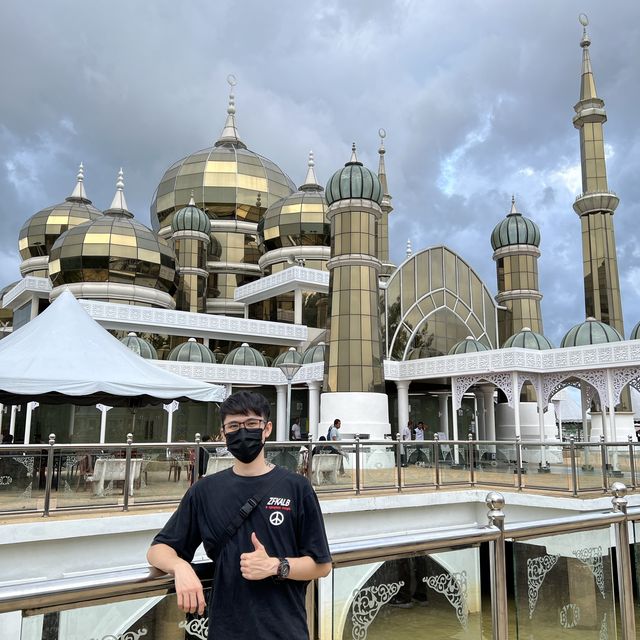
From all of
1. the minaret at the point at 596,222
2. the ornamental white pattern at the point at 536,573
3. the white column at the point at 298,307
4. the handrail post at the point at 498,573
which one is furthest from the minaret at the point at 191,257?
the handrail post at the point at 498,573

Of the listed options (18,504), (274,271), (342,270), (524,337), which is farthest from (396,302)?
(18,504)

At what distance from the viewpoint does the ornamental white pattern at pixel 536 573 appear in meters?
4.05

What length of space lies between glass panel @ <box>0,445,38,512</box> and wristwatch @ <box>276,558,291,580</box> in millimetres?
8725

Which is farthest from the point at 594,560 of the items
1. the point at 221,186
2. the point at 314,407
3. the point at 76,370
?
the point at 221,186

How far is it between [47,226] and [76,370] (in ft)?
115

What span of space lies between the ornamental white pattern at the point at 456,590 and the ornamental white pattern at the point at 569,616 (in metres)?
0.81

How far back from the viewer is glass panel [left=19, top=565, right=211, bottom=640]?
244 centimetres

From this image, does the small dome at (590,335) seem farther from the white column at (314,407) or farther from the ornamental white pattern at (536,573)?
the ornamental white pattern at (536,573)

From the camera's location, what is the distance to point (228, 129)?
166ft

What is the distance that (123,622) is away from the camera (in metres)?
2.69

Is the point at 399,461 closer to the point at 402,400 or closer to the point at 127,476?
the point at 127,476

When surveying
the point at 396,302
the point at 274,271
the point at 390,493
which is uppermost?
the point at 274,271

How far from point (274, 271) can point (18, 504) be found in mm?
28863

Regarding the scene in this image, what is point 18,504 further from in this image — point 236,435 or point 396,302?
point 396,302
